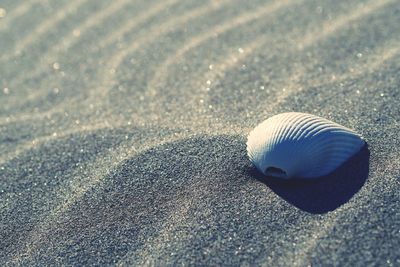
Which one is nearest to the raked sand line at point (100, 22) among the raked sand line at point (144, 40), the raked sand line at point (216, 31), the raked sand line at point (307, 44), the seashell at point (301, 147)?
the raked sand line at point (144, 40)

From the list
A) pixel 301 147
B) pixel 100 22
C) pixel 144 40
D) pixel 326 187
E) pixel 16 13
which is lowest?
pixel 326 187

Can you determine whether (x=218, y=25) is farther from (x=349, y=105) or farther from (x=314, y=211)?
(x=314, y=211)

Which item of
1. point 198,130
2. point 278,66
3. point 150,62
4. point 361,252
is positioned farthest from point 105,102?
point 361,252

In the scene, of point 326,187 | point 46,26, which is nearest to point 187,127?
point 326,187

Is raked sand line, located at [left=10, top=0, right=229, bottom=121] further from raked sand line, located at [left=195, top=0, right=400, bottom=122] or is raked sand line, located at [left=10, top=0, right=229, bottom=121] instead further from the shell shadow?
the shell shadow

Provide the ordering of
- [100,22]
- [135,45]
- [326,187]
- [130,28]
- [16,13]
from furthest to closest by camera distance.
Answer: [16,13] → [100,22] → [130,28] → [135,45] → [326,187]

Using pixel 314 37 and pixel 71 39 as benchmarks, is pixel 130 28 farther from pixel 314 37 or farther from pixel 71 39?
pixel 314 37
